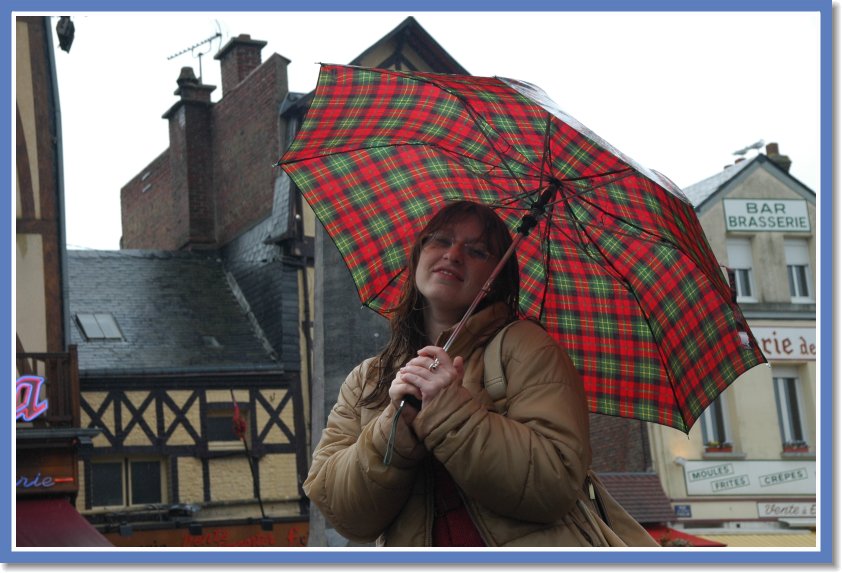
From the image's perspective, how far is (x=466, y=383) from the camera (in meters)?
3.26

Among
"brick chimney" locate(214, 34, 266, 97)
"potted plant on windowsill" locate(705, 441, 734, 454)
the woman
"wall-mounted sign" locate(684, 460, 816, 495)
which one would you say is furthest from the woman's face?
"brick chimney" locate(214, 34, 266, 97)

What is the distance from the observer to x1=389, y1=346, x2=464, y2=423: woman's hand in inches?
120

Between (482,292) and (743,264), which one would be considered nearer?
(482,292)

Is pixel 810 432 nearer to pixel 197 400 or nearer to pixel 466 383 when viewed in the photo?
pixel 197 400

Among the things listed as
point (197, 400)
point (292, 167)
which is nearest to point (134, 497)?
point (197, 400)

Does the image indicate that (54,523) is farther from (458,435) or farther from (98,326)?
(458,435)

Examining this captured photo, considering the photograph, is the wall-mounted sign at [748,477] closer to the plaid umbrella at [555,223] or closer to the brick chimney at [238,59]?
the brick chimney at [238,59]

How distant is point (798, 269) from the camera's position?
84.4 feet

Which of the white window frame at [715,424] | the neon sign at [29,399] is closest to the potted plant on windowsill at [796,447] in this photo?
the white window frame at [715,424]

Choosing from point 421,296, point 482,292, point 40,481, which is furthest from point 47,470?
point 482,292

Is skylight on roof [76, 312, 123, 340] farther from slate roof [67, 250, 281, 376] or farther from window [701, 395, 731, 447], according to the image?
window [701, 395, 731, 447]

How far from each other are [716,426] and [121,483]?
1063cm

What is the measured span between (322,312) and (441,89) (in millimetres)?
3887

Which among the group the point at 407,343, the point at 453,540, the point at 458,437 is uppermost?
the point at 407,343
